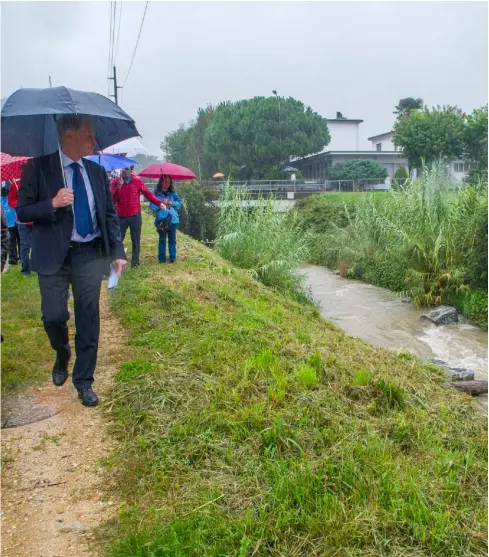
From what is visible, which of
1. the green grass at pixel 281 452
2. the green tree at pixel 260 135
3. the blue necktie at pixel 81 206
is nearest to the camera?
the green grass at pixel 281 452

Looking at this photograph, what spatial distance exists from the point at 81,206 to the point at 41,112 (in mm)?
713

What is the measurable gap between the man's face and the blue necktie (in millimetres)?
134

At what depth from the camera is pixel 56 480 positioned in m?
3.57

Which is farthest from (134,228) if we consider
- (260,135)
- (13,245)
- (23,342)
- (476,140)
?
(260,135)

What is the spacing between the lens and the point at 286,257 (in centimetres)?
1390

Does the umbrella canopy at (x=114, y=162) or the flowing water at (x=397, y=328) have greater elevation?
the umbrella canopy at (x=114, y=162)

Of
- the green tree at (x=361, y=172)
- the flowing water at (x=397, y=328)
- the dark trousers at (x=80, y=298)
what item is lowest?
the flowing water at (x=397, y=328)

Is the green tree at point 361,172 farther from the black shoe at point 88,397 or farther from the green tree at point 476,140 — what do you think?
the black shoe at point 88,397

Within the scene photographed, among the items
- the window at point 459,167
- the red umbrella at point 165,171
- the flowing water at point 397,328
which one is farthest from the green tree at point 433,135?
the red umbrella at point 165,171

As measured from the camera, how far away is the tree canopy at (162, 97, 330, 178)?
2053 inches

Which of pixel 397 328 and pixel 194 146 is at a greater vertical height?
pixel 194 146

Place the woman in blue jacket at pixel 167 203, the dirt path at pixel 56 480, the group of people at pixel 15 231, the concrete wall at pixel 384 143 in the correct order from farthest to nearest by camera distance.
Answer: the concrete wall at pixel 384 143, the woman in blue jacket at pixel 167 203, the group of people at pixel 15 231, the dirt path at pixel 56 480

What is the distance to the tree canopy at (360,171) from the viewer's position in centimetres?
4653

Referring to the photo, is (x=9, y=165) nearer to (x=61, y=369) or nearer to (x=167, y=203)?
(x=61, y=369)
